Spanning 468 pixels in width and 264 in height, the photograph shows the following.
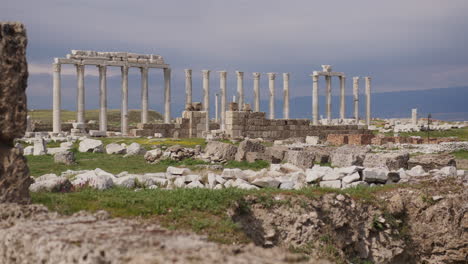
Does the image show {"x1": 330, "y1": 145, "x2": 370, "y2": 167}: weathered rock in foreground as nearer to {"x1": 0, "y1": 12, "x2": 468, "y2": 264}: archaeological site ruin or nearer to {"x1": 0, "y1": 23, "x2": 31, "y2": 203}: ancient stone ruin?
{"x1": 0, "y1": 12, "x2": 468, "y2": 264}: archaeological site ruin

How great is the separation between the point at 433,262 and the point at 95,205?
8505 mm

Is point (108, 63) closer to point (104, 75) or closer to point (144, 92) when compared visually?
point (104, 75)

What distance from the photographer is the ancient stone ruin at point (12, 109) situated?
919 cm

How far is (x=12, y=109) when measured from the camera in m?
9.30

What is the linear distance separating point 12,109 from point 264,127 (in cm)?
3641

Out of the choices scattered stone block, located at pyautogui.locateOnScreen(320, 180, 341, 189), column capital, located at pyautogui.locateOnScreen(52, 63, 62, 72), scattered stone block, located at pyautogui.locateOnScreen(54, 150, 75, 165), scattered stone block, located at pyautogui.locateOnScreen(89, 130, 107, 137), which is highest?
column capital, located at pyautogui.locateOnScreen(52, 63, 62, 72)

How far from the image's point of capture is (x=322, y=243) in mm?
12062

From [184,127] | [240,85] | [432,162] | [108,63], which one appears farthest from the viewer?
[240,85]

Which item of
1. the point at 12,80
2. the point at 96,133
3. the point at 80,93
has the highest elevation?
the point at 80,93

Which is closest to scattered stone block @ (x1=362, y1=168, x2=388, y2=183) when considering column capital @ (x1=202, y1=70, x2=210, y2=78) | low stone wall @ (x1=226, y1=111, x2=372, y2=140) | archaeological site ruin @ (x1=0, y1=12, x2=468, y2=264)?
archaeological site ruin @ (x1=0, y1=12, x2=468, y2=264)

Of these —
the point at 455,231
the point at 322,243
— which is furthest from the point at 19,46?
the point at 455,231

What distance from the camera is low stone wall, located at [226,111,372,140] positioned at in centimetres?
4350

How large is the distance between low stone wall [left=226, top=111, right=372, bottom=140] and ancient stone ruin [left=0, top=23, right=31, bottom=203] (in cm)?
3364

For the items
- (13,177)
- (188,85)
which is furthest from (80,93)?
(13,177)
